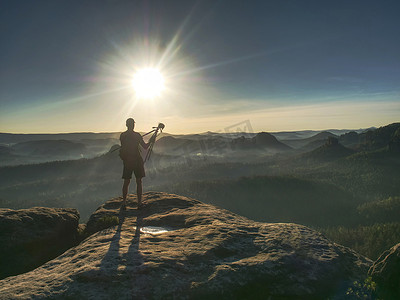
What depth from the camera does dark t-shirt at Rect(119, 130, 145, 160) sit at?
1201 centimetres

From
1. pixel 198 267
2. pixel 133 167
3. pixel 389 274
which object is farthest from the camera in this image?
pixel 133 167

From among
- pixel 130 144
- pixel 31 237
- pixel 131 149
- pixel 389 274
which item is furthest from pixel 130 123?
pixel 389 274

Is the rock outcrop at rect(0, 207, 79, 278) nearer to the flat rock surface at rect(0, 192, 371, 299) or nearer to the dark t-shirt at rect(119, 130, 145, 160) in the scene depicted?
the flat rock surface at rect(0, 192, 371, 299)

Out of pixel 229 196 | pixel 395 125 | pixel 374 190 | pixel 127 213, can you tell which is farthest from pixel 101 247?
pixel 395 125

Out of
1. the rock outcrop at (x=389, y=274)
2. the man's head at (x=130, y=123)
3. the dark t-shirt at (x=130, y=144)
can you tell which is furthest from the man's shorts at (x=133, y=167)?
the rock outcrop at (x=389, y=274)

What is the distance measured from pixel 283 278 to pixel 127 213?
789 cm

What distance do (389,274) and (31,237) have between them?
1216 cm

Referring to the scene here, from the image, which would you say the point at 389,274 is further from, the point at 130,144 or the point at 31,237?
the point at 31,237

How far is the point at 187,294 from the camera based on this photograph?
546 centimetres

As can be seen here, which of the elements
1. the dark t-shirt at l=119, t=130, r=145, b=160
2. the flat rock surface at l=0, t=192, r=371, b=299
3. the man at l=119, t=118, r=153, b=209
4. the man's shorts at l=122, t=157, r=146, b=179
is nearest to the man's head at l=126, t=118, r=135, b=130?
the man at l=119, t=118, r=153, b=209

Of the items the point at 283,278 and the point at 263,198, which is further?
the point at 263,198

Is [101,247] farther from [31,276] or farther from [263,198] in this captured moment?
[263,198]

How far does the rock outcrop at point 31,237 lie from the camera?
8.97 m

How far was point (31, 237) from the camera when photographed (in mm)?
9859
